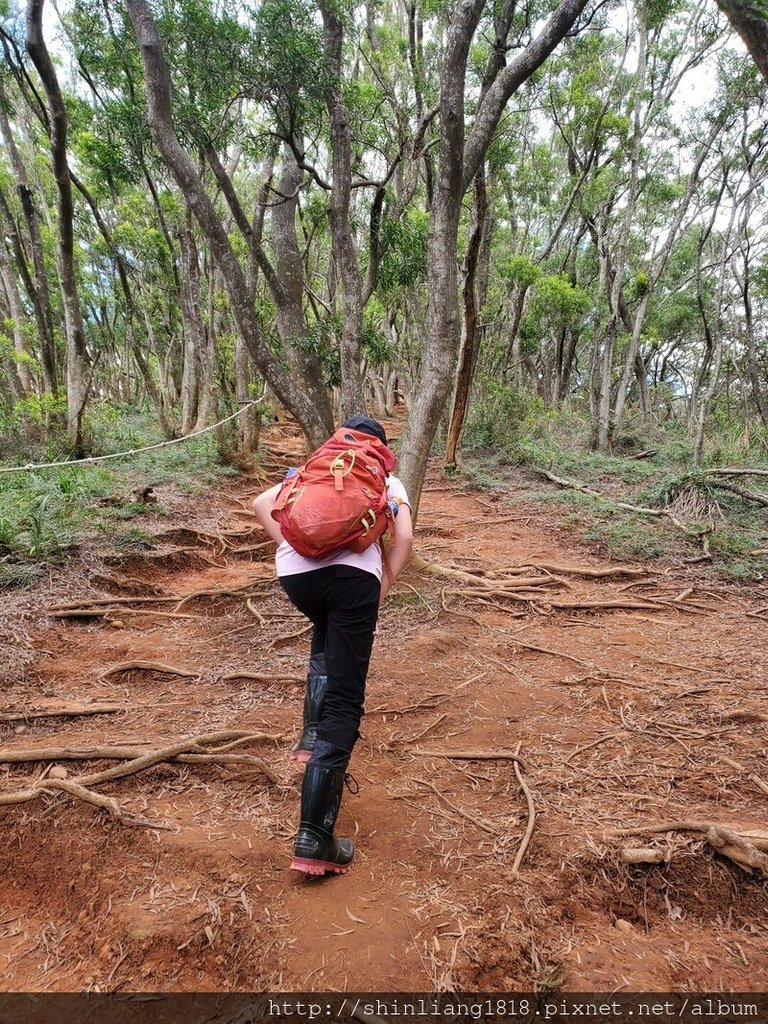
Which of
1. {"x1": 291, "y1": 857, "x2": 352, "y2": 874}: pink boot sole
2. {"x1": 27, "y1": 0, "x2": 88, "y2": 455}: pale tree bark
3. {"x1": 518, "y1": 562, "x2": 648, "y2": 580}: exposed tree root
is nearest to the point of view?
{"x1": 291, "y1": 857, "x2": 352, "y2": 874}: pink boot sole

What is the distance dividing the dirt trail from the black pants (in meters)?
0.55

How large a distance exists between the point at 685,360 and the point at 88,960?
33.7 m

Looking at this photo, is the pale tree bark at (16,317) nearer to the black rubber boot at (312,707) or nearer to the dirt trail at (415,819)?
the dirt trail at (415,819)

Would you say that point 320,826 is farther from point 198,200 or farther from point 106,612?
point 198,200

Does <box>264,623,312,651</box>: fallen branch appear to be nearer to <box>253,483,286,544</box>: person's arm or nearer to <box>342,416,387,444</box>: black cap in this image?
<box>253,483,286,544</box>: person's arm

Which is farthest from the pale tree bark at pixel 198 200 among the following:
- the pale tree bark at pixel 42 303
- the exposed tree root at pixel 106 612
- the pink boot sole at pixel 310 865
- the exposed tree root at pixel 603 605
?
the pale tree bark at pixel 42 303

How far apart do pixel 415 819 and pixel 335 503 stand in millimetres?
1512

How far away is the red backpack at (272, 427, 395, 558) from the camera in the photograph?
2072 mm

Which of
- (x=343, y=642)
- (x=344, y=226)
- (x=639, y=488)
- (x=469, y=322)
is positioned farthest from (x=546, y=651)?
(x=469, y=322)

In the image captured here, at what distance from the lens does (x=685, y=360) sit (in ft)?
94.5

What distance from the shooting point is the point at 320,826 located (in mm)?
2027

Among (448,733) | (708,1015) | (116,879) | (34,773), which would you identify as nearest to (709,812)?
(708,1015)

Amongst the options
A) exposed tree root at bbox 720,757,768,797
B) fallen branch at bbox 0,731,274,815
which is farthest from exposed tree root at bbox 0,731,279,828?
exposed tree root at bbox 720,757,768,797

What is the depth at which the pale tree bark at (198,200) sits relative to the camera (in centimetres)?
458
